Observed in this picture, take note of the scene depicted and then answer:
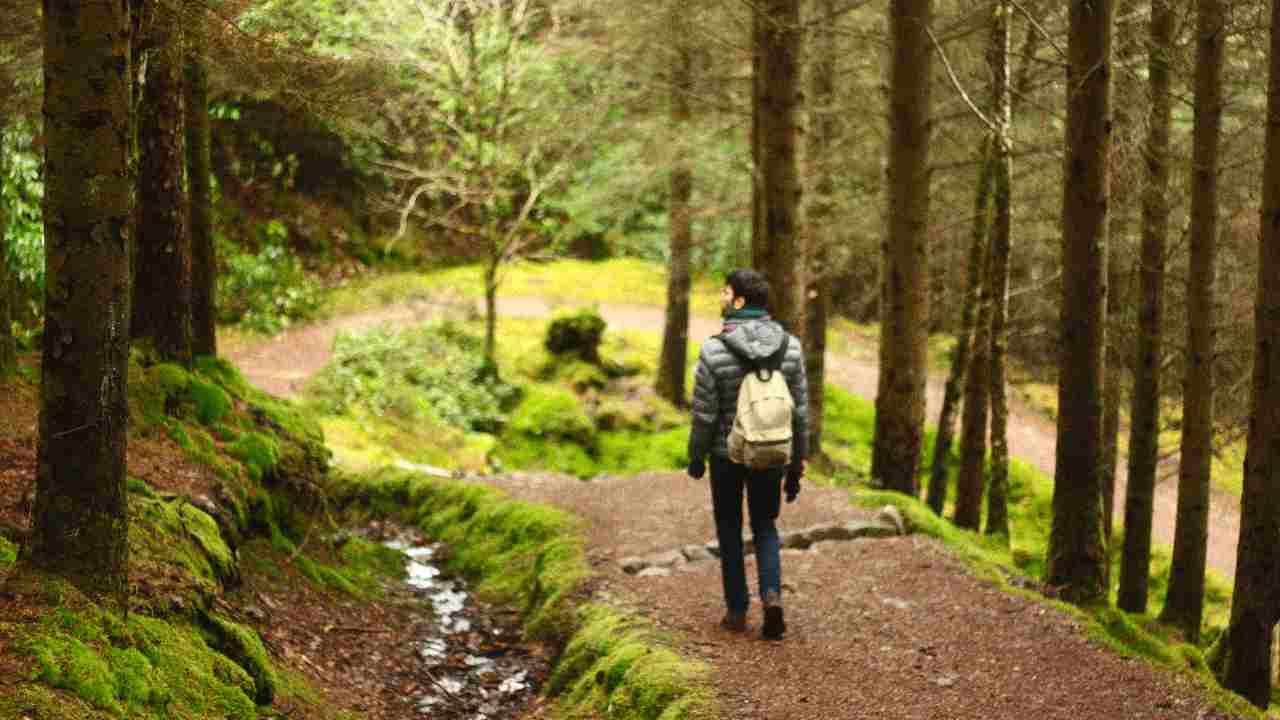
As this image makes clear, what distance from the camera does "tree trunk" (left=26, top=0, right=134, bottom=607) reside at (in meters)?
4.23

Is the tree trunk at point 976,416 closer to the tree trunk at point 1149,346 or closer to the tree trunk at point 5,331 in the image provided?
the tree trunk at point 1149,346

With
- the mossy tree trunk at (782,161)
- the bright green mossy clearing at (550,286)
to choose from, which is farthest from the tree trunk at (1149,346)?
the bright green mossy clearing at (550,286)

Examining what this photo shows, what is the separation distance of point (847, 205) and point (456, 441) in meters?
7.28

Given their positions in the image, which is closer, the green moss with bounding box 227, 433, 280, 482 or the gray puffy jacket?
the gray puffy jacket

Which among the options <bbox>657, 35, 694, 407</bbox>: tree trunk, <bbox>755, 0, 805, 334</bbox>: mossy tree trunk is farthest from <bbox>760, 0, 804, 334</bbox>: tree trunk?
<bbox>657, 35, 694, 407</bbox>: tree trunk

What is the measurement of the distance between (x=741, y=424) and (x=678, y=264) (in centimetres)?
1291

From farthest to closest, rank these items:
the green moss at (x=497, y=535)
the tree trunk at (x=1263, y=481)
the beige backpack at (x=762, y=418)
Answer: the green moss at (x=497, y=535) < the tree trunk at (x=1263, y=481) < the beige backpack at (x=762, y=418)

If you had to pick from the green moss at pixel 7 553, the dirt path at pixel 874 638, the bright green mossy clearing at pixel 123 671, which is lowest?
the dirt path at pixel 874 638

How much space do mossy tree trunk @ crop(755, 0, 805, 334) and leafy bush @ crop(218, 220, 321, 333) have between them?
7410 millimetres

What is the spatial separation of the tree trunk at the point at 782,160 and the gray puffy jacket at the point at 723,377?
16.5ft

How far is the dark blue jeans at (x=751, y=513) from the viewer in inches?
261

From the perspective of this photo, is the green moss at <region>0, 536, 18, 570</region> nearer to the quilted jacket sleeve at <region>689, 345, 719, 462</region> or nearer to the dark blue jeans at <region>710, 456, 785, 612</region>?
the quilted jacket sleeve at <region>689, 345, 719, 462</region>

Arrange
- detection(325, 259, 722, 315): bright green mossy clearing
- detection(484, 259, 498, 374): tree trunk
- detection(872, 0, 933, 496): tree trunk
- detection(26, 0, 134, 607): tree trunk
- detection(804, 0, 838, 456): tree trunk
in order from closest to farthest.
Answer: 1. detection(26, 0, 134, 607): tree trunk
2. detection(872, 0, 933, 496): tree trunk
3. detection(804, 0, 838, 456): tree trunk
4. detection(484, 259, 498, 374): tree trunk
5. detection(325, 259, 722, 315): bright green mossy clearing

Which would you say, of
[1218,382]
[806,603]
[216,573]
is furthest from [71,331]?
[1218,382]
